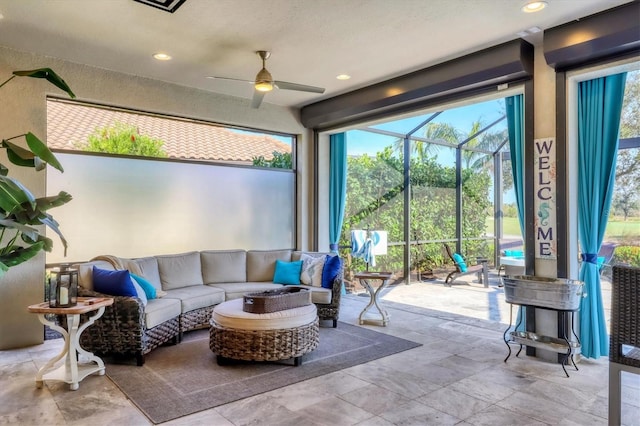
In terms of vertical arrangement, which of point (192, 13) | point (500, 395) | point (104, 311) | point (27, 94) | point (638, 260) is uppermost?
point (192, 13)

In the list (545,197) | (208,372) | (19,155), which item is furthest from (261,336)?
(545,197)

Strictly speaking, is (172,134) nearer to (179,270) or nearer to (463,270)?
(179,270)

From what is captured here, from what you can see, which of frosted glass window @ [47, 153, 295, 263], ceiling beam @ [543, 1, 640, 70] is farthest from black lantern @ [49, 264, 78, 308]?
ceiling beam @ [543, 1, 640, 70]

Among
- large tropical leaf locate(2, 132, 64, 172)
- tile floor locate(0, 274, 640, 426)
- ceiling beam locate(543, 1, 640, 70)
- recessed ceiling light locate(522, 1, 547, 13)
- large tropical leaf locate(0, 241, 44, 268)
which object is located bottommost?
tile floor locate(0, 274, 640, 426)

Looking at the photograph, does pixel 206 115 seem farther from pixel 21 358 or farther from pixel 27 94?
pixel 21 358

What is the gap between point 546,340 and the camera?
12.7ft

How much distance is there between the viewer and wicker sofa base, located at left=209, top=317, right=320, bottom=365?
369 centimetres

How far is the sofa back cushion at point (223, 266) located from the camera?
18.5ft

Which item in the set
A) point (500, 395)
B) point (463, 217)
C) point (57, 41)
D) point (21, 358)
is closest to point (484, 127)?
point (463, 217)

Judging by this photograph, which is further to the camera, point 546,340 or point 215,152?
point 215,152

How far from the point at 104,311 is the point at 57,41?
278 centimetres

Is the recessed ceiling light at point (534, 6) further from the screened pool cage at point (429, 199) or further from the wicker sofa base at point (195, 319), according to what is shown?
the wicker sofa base at point (195, 319)

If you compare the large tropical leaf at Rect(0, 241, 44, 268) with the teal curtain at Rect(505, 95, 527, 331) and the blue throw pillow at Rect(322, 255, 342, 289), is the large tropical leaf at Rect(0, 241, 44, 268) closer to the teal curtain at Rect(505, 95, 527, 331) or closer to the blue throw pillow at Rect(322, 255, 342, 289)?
the blue throw pillow at Rect(322, 255, 342, 289)

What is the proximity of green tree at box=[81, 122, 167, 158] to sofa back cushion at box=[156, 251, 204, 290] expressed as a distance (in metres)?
1.42
